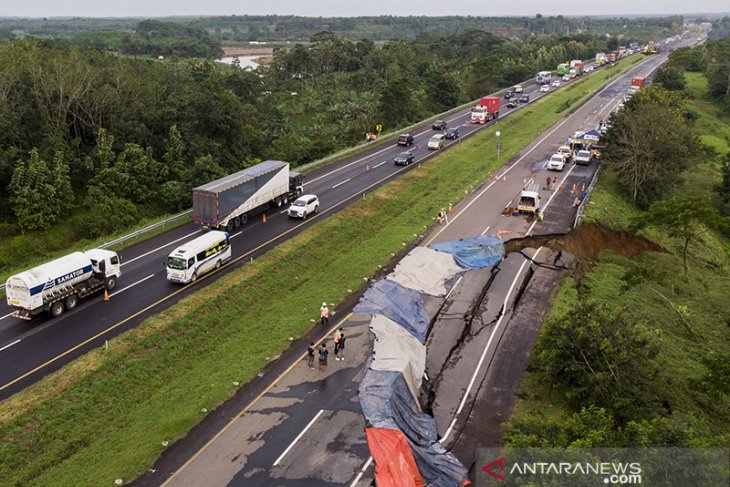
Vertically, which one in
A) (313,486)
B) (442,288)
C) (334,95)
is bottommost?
(313,486)

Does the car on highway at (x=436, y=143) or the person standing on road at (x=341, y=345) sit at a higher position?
the car on highway at (x=436, y=143)

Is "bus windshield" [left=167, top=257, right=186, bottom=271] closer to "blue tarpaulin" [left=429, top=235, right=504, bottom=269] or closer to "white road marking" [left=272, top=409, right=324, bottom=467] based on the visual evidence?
"white road marking" [left=272, top=409, right=324, bottom=467]

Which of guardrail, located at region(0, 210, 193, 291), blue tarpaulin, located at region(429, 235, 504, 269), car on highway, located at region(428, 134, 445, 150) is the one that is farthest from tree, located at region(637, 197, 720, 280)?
guardrail, located at region(0, 210, 193, 291)

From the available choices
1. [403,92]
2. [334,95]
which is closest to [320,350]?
[403,92]

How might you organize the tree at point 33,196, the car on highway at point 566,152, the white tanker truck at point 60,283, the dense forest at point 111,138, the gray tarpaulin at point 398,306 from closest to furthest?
the gray tarpaulin at point 398,306, the white tanker truck at point 60,283, the tree at point 33,196, the dense forest at point 111,138, the car on highway at point 566,152

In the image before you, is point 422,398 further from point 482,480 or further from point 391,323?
point 482,480

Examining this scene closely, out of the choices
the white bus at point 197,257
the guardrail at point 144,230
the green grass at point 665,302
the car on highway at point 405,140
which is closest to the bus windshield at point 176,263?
the white bus at point 197,257

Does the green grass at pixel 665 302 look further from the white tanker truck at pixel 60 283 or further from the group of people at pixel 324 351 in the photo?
the white tanker truck at pixel 60 283
